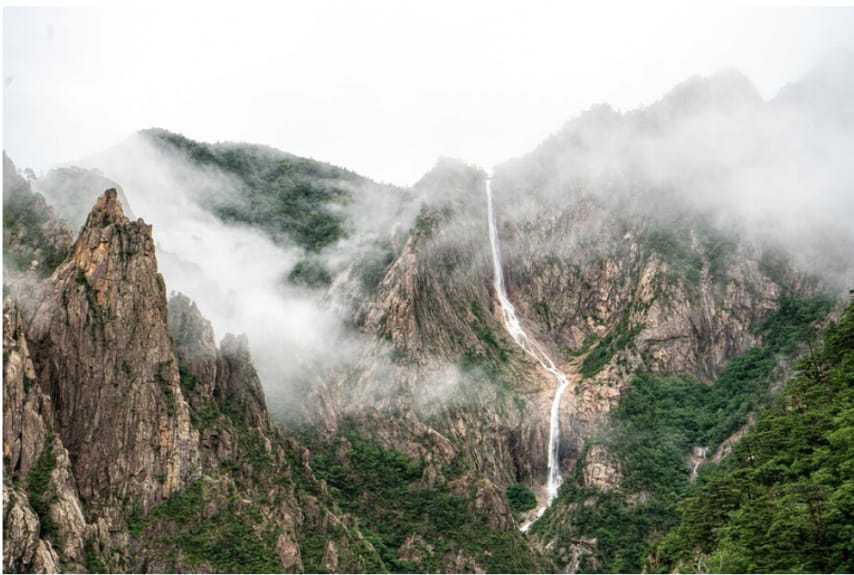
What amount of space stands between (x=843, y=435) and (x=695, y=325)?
10048 centimetres

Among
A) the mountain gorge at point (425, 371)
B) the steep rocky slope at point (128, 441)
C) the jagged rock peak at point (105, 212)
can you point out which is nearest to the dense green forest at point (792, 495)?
the mountain gorge at point (425, 371)

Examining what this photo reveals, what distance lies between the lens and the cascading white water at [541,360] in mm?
159000

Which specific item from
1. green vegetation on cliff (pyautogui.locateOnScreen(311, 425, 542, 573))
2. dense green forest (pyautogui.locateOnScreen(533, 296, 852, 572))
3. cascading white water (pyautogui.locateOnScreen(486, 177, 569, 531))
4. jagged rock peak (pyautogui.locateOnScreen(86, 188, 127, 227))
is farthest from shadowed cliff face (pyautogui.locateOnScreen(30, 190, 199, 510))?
cascading white water (pyautogui.locateOnScreen(486, 177, 569, 531))

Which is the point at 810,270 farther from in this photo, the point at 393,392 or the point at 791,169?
the point at 393,392

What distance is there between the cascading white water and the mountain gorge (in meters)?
1.22

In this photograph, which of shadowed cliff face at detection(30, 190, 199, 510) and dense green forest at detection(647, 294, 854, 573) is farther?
shadowed cliff face at detection(30, 190, 199, 510)

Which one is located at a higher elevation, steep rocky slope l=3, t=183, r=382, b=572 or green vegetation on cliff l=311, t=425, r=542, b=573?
steep rocky slope l=3, t=183, r=382, b=572

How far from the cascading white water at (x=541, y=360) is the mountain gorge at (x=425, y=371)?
48.0 inches

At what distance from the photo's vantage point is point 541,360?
587ft

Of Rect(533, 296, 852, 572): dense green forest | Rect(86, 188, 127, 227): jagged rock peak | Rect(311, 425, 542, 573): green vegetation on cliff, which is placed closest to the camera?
Rect(86, 188, 127, 227): jagged rock peak

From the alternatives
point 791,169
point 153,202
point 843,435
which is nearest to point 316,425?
point 153,202

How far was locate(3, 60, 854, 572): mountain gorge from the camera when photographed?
83375 millimetres

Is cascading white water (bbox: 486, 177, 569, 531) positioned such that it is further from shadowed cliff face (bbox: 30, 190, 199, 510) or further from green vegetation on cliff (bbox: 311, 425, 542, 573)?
shadowed cliff face (bbox: 30, 190, 199, 510)

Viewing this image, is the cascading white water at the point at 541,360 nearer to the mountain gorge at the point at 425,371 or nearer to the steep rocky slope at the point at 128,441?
the mountain gorge at the point at 425,371
